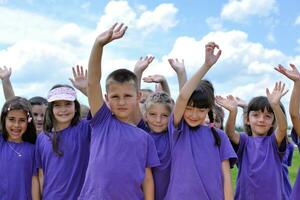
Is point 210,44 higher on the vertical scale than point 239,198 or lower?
higher

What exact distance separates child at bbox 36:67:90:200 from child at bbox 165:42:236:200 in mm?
1009

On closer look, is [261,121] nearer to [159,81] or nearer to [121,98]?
[159,81]

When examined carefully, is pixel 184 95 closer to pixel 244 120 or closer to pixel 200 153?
pixel 200 153

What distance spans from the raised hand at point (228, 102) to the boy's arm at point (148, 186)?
4.62 ft

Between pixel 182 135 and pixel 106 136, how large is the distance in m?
0.83

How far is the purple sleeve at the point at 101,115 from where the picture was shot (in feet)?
15.9

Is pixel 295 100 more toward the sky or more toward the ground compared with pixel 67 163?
more toward the sky

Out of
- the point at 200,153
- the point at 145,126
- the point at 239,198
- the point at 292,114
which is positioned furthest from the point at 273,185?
the point at 145,126

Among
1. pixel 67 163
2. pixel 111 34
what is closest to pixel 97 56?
pixel 111 34

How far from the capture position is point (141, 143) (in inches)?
191

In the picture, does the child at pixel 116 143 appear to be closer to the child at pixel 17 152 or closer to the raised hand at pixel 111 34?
the raised hand at pixel 111 34

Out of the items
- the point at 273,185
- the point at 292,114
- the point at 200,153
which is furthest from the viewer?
the point at 273,185

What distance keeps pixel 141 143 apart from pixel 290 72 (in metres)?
1.89

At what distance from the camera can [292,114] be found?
5.44 m
